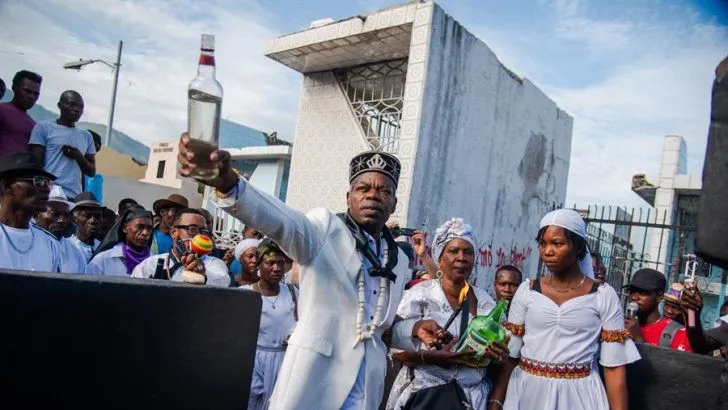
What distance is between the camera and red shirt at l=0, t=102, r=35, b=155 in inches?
223

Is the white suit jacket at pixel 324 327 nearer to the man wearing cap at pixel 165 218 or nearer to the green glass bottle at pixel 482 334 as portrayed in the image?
the green glass bottle at pixel 482 334

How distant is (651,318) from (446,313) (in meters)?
2.15

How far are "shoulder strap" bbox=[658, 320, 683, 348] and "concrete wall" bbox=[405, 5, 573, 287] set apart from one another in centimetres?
474

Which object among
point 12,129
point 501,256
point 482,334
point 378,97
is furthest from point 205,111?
point 501,256

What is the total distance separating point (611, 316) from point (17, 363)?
2.91 meters

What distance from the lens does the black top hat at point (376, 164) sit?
2783 millimetres

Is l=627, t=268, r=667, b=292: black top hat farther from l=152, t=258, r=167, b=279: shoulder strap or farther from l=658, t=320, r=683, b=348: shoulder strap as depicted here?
l=152, t=258, r=167, b=279: shoulder strap

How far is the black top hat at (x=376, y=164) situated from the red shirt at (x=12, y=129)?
15.1 feet

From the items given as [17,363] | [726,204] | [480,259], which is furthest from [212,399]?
[480,259]

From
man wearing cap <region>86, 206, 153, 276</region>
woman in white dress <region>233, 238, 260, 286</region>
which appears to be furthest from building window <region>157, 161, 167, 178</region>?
woman in white dress <region>233, 238, 260, 286</region>

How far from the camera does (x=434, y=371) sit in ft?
10.9

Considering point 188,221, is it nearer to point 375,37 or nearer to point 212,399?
point 212,399

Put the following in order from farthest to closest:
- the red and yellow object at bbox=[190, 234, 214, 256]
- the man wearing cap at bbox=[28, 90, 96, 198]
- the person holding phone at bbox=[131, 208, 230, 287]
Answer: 1. the man wearing cap at bbox=[28, 90, 96, 198]
2. the person holding phone at bbox=[131, 208, 230, 287]
3. the red and yellow object at bbox=[190, 234, 214, 256]

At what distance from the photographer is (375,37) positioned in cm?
896
